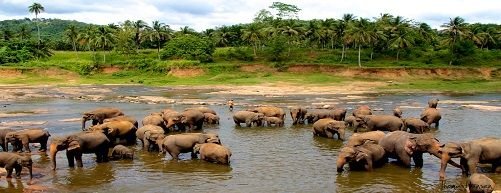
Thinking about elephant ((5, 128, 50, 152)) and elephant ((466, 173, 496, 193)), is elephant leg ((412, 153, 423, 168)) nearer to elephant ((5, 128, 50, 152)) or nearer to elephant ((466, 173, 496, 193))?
elephant ((466, 173, 496, 193))

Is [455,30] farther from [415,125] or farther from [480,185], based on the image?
[480,185]

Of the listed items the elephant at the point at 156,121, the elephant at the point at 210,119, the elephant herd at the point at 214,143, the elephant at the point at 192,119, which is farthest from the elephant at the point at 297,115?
the elephant at the point at 156,121

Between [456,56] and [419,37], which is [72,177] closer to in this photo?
[456,56]

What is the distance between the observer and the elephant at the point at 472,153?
50.2 ft

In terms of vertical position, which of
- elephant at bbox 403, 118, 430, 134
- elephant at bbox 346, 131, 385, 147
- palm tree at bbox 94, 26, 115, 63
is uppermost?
palm tree at bbox 94, 26, 115, 63

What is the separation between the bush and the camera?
8100 cm

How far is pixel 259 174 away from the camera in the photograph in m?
16.8

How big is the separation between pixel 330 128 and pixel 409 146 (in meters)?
6.59

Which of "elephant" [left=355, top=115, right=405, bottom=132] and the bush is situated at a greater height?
the bush

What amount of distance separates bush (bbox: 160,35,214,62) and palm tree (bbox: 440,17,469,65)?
35.3m

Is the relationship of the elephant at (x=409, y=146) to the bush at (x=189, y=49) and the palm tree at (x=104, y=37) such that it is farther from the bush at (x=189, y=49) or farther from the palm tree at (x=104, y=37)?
the palm tree at (x=104, y=37)

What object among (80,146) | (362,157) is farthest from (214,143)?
(362,157)

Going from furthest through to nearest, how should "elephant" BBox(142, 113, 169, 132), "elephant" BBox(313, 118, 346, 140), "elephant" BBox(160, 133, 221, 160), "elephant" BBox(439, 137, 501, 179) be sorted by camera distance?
1. "elephant" BBox(142, 113, 169, 132)
2. "elephant" BBox(313, 118, 346, 140)
3. "elephant" BBox(160, 133, 221, 160)
4. "elephant" BBox(439, 137, 501, 179)

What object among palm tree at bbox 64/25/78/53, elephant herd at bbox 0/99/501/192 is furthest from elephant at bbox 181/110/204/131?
palm tree at bbox 64/25/78/53
